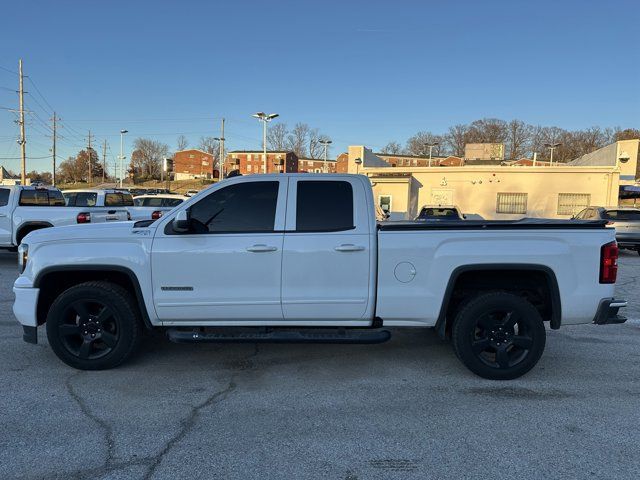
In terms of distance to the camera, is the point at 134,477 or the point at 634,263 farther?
the point at 634,263

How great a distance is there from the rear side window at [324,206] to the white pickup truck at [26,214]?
825cm

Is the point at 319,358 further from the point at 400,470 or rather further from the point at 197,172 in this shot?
the point at 197,172

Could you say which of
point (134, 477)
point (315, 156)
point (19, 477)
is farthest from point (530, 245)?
point (315, 156)

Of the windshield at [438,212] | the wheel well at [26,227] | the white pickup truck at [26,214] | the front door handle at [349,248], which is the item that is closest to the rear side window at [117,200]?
the white pickup truck at [26,214]

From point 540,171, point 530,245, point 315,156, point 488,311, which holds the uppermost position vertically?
point 315,156

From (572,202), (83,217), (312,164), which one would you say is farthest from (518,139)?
(83,217)

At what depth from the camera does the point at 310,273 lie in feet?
13.9

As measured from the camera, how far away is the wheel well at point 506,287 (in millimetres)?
4250

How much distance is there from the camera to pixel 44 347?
516cm

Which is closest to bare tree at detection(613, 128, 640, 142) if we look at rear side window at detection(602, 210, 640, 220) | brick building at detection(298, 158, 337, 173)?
brick building at detection(298, 158, 337, 173)

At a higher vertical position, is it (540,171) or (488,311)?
(540,171)

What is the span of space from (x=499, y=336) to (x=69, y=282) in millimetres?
4302

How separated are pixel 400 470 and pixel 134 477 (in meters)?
1.66

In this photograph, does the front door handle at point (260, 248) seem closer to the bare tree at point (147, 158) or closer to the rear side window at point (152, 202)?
the rear side window at point (152, 202)
